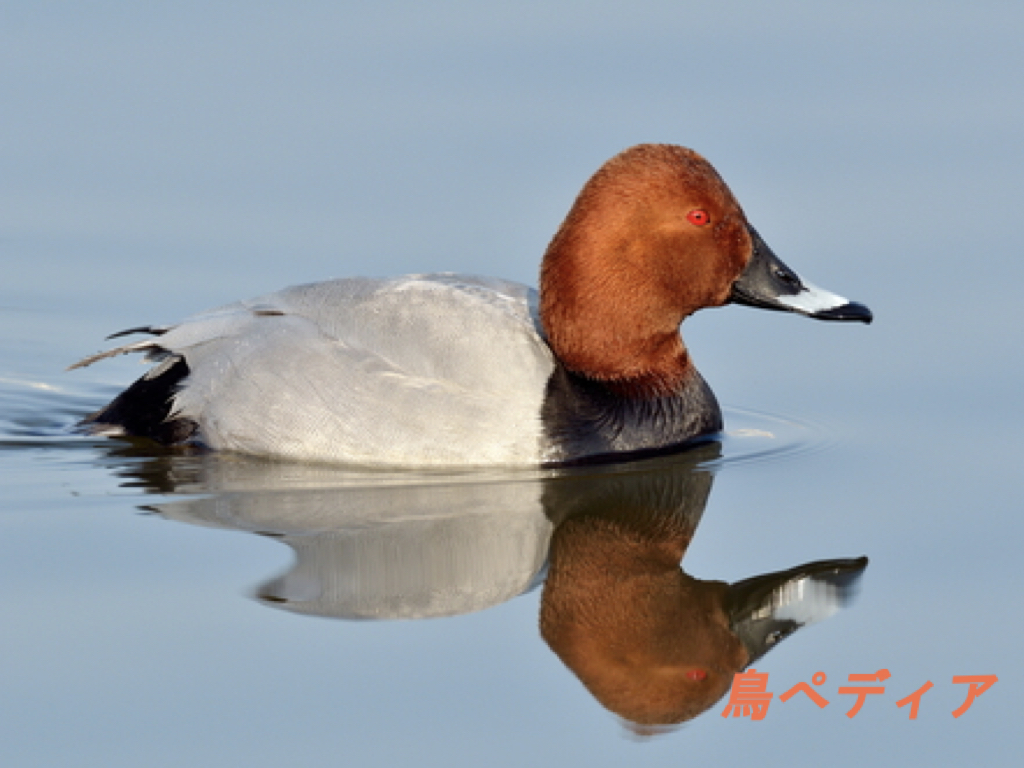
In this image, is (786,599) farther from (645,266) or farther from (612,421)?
(645,266)

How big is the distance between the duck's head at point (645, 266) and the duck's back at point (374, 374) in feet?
0.77

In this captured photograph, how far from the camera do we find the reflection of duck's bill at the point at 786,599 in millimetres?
5113

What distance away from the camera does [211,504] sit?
610cm

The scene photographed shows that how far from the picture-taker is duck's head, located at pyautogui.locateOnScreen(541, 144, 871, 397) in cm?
658

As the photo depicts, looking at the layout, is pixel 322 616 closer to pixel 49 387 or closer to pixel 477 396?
pixel 477 396

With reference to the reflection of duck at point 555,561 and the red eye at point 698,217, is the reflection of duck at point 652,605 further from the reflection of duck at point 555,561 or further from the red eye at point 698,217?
the red eye at point 698,217

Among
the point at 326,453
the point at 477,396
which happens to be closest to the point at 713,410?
the point at 477,396

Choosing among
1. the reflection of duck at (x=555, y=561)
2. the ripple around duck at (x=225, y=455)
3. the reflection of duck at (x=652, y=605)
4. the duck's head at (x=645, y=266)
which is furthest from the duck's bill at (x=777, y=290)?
the reflection of duck at (x=652, y=605)

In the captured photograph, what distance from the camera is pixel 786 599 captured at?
5.35 m

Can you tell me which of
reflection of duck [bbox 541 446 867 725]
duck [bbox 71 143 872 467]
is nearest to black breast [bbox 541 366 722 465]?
duck [bbox 71 143 872 467]

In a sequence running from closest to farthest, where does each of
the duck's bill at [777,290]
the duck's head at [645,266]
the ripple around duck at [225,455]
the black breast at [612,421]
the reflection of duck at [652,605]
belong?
the reflection of duck at [652,605]
the ripple around duck at [225,455]
the black breast at [612,421]
the duck's head at [645,266]
the duck's bill at [777,290]

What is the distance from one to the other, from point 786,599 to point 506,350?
1659 millimetres

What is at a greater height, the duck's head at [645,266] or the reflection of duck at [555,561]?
the duck's head at [645,266]

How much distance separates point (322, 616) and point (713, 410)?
2.48 m
